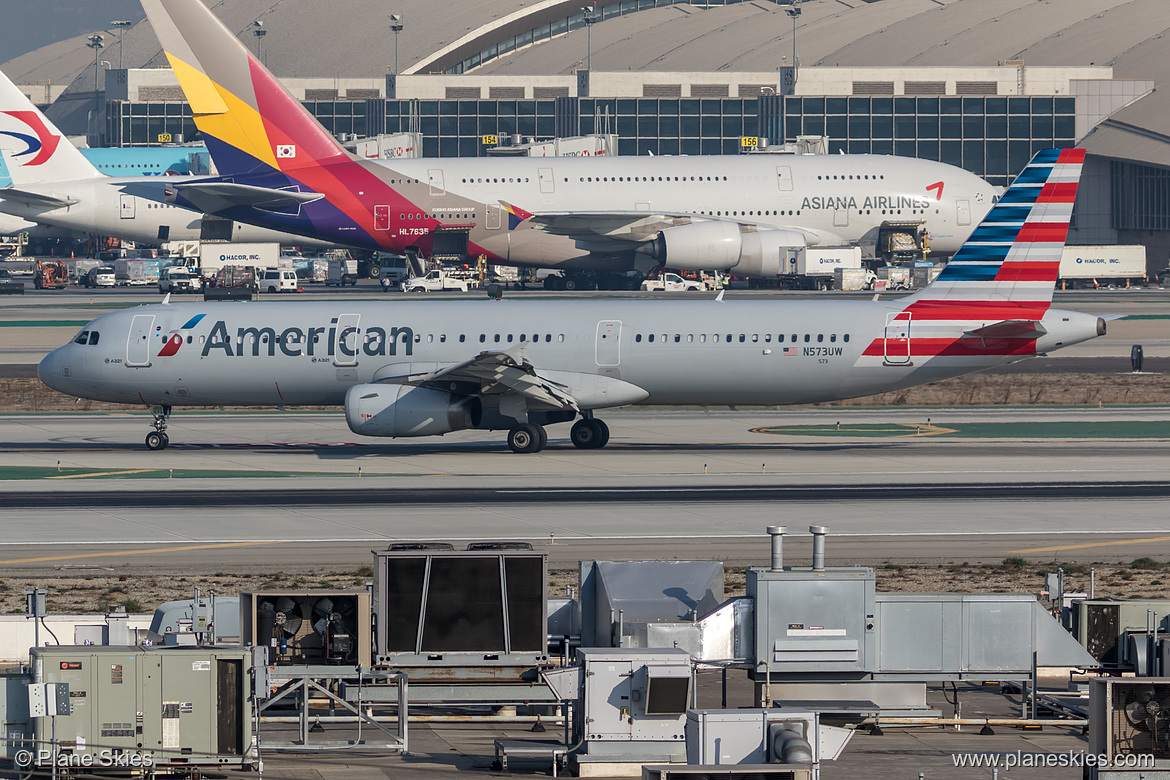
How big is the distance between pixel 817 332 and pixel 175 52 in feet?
149

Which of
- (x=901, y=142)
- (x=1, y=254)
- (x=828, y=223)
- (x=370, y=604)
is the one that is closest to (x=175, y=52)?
(x=828, y=223)

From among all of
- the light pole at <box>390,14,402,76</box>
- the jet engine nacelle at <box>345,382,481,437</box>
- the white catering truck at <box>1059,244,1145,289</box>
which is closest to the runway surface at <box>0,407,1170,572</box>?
the jet engine nacelle at <box>345,382,481,437</box>

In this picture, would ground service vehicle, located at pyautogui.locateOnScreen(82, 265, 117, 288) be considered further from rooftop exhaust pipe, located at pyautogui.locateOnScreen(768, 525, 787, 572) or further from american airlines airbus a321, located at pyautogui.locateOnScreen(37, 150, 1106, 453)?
rooftop exhaust pipe, located at pyautogui.locateOnScreen(768, 525, 787, 572)

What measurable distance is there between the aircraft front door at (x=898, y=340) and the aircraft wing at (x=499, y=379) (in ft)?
30.1

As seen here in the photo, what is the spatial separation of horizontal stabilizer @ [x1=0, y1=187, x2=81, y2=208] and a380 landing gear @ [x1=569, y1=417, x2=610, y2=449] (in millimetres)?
69909

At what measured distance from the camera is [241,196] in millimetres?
91188

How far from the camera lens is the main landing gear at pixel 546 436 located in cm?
4700

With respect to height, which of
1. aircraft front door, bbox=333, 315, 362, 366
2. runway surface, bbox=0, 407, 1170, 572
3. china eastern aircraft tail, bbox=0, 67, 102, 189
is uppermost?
china eastern aircraft tail, bbox=0, 67, 102, 189

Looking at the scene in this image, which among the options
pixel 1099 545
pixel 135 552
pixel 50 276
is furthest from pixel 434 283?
pixel 1099 545

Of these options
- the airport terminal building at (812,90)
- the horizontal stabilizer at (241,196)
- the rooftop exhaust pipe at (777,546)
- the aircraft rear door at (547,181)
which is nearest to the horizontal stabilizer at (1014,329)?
the rooftop exhaust pipe at (777,546)

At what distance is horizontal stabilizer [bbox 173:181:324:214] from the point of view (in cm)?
9019

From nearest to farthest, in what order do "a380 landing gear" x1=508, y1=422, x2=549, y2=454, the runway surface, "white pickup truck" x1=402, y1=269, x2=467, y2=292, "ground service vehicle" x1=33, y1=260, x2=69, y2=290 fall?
the runway surface → "a380 landing gear" x1=508, y1=422, x2=549, y2=454 → "white pickup truck" x1=402, y1=269, x2=467, y2=292 → "ground service vehicle" x1=33, y1=260, x2=69, y2=290

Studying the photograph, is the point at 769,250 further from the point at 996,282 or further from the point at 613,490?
the point at 613,490

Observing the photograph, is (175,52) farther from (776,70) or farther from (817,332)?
(776,70)
